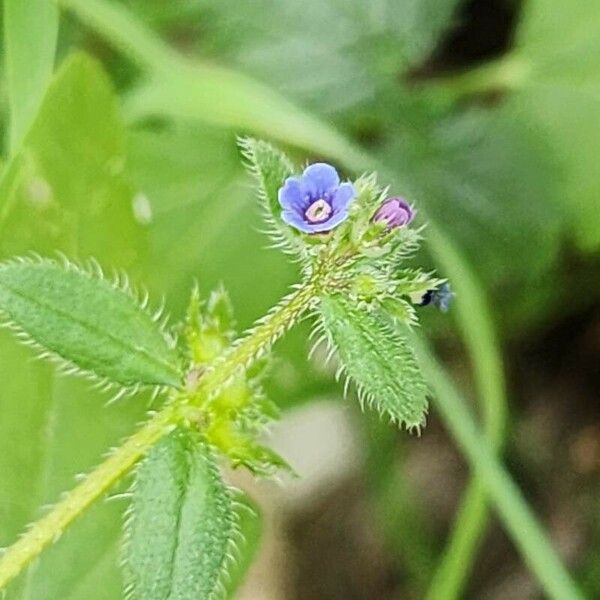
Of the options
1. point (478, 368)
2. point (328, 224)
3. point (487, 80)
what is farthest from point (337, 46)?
point (328, 224)

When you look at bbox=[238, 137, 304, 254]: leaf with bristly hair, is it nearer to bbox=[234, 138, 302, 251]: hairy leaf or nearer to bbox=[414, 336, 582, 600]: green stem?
bbox=[234, 138, 302, 251]: hairy leaf

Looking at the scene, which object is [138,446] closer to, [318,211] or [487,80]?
[318,211]

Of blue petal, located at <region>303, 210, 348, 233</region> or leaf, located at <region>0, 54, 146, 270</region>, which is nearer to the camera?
blue petal, located at <region>303, 210, 348, 233</region>

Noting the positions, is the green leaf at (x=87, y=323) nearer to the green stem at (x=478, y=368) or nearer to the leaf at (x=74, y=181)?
the leaf at (x=74, y=181)

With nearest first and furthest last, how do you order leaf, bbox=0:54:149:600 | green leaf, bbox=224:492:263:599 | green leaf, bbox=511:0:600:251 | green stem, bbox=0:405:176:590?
green stem, bbox=0:405:176:590
leaf, bbox=0:54:149:600
green leaf, bbox=224:492:263:599
green leaf, bbox=511:0:600:251

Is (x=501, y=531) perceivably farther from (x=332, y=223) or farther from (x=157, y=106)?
(x=332, y=223)

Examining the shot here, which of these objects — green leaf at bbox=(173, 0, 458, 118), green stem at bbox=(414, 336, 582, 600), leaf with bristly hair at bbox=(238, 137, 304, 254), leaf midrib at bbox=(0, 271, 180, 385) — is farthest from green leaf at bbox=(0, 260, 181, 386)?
green leaf at bbox=(173, 0, 458, 118)

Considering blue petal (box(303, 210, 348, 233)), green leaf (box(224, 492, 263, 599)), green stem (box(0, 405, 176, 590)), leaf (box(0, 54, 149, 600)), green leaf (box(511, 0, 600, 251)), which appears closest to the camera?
blue petal (box(303, 210, 348, 233))
